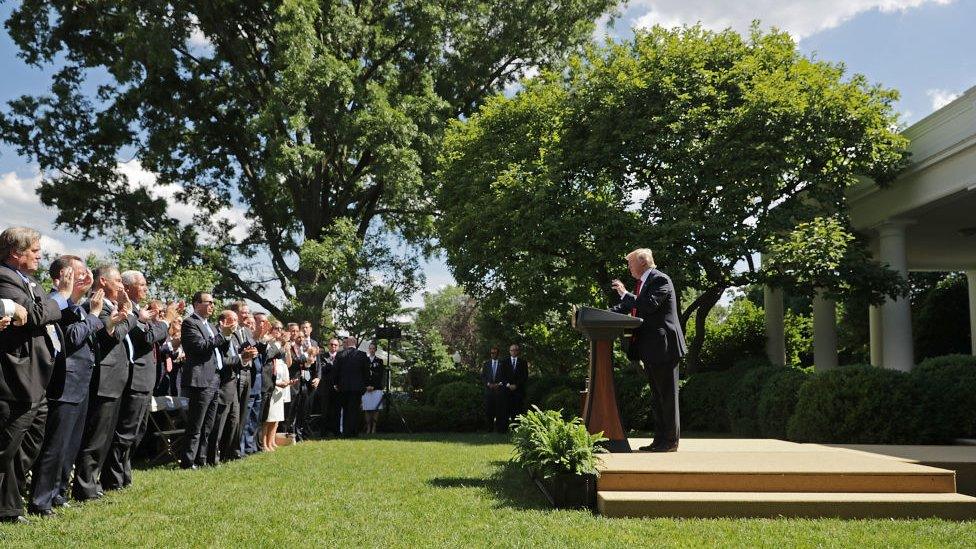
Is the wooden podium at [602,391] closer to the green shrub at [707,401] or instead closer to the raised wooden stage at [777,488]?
the raised wooden stage at [777,488]

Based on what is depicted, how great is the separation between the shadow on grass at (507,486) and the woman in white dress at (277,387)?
4398mm

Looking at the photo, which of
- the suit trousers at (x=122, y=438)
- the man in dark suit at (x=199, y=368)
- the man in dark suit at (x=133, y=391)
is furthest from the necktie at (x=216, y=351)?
the suit trousers at (x=122, y=438)

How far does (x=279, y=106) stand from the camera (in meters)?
21.3

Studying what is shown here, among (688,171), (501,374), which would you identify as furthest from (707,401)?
(688,171)

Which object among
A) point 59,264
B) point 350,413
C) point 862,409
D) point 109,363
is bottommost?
point 350,413

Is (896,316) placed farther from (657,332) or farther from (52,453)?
(52,453)

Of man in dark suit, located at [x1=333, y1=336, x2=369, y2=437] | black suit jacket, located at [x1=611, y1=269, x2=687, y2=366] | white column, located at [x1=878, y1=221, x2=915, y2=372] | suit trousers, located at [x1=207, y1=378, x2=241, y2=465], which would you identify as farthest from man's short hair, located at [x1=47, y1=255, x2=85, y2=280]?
white column, located at [x1=878, y1=221, x2=915, y2=372]

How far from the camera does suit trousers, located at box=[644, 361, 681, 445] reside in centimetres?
777

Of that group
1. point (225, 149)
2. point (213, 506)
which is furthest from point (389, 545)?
point (225, 149)

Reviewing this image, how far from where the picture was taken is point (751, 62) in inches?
695

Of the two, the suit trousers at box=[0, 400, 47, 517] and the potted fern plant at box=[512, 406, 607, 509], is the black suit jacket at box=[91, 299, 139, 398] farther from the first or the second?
the potted fern plant at box=[512, 406, 607, 509]

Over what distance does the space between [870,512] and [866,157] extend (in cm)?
1297

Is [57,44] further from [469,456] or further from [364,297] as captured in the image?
[469,456]

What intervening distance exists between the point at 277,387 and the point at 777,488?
8.28 m
